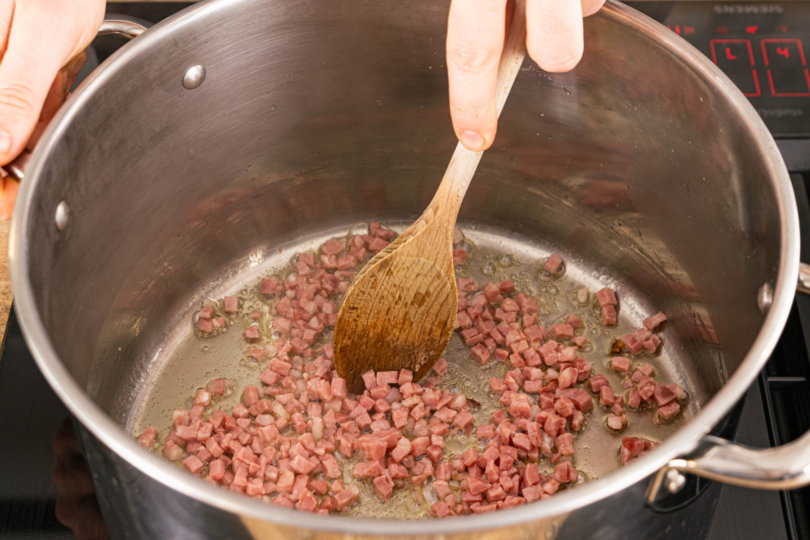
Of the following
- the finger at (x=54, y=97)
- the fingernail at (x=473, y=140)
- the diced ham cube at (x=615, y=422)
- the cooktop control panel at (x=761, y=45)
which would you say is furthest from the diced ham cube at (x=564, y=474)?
the finger at (x=54, y=97)

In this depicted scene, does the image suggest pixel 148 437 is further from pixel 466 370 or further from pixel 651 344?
pixel 651 344

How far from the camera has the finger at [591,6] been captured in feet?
3.60

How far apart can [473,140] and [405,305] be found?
46 centimetres

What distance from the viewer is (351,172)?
1.59m

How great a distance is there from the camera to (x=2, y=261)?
1.40 m

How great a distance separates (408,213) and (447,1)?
537 millimetres

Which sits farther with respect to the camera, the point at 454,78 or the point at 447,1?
the point at 447,1

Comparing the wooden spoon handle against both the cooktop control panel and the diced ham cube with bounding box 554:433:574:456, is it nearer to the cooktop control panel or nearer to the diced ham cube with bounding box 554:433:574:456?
the diced ham cube with bounding box 554:433:574:456

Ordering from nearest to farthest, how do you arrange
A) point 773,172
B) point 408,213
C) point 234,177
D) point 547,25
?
point 547,25, point 773,172, point 234,177, point 408,213

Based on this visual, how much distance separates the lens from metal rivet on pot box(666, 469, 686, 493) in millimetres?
812

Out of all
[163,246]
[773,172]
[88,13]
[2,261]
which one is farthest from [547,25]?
[2,261]

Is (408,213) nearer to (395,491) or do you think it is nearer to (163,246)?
(163,246)

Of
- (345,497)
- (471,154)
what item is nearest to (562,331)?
(471,154)

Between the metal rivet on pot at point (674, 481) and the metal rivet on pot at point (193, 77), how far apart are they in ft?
3.29
